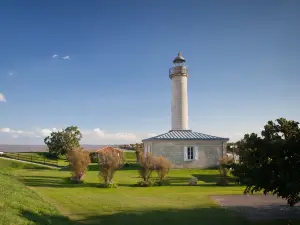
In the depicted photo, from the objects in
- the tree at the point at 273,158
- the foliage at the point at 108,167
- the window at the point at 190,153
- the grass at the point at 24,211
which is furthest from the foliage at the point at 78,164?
the tree at the point at 273,158

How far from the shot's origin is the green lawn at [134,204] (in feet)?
38.2

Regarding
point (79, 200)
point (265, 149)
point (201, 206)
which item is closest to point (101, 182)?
point (79, 200)

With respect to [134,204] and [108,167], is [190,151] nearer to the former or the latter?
[108,167]

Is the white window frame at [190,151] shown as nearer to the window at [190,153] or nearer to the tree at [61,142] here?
the window at [190,153]

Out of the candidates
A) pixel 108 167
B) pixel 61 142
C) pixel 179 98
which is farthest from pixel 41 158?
pixel 108 167

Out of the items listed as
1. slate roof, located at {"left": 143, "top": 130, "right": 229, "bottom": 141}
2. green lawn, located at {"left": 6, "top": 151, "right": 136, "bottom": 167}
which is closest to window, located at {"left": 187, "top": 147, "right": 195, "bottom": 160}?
slate roof, located at {"left": 143, "top": 130, "right": 229, "bottom": 141}

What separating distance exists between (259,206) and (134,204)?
18.5 feet

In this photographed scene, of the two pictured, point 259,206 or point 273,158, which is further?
point 259,206

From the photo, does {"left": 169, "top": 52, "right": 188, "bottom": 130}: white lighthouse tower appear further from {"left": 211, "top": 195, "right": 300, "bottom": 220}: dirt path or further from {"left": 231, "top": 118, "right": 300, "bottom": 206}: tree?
{"left": 231, "top": 118, "right": 300, "bottom": 206}: tree

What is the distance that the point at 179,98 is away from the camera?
36.9 meters

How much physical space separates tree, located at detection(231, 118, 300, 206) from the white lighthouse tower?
25563 mm

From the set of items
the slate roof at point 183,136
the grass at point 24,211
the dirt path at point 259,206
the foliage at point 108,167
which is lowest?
the dirt path at point 259,206

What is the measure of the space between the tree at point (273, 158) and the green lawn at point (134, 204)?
1967 mm

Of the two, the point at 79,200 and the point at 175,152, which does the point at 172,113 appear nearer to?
the point at 175,152
